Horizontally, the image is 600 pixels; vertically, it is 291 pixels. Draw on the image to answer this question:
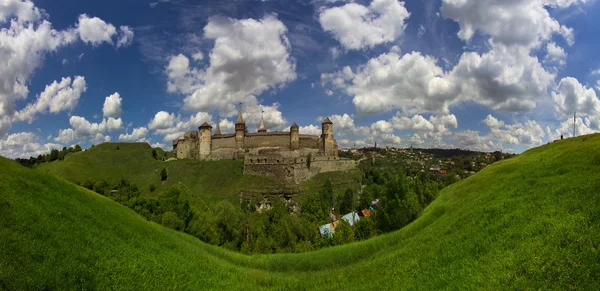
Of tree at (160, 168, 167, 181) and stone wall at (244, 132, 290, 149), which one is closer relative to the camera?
tree at (160, 168, 167, 181)

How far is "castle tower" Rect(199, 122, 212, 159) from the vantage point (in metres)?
86.0

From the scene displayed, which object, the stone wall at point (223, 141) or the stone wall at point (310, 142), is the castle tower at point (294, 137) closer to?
the stone wall at point (310, 142)

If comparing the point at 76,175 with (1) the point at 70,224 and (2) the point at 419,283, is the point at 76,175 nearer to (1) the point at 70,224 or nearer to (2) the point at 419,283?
(1) the point at 70,224

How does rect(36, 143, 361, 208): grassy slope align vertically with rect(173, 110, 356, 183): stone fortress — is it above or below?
below

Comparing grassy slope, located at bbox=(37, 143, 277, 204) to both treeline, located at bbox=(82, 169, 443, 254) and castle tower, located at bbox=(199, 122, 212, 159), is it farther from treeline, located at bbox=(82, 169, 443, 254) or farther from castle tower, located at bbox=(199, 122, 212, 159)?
treeline, located at bbox=(82, 169, 443, 254)

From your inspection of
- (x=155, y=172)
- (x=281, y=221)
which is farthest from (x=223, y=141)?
(x=281, y=221)

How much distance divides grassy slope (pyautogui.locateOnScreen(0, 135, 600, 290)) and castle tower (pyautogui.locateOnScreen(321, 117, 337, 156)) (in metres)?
69.0

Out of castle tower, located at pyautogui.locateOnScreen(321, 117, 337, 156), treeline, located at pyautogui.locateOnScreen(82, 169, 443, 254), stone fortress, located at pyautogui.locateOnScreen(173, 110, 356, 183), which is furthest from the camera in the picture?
castle tower, located at pyautogui.locateOnScreen(321, 117, 337, 156)

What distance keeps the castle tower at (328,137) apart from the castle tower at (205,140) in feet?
109

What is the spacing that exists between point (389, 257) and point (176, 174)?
73408 mm

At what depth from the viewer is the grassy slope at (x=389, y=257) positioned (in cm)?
846

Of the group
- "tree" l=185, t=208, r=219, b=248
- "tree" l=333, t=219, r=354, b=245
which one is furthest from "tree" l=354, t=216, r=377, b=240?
"tree" l=185, t=208, r=219, b=248

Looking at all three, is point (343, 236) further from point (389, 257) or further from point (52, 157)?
point (52, 157)

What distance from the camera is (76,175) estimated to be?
8831 cm
